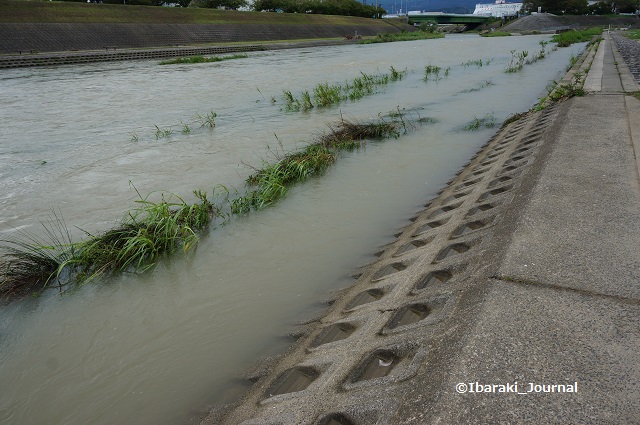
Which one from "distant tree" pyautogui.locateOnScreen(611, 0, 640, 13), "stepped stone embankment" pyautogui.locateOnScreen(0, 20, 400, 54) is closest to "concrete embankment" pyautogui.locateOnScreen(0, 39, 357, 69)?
"stepped stone embankment" pyautogui.locateOnScreen(0, 20, 400, 54)

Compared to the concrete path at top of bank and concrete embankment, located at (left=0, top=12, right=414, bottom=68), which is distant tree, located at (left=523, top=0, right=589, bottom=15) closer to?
concrete embankment, located at (left=0, top=12, right=414, bottom=68)

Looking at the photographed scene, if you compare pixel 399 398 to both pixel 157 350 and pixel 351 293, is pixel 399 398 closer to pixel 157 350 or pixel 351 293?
pixel 351 293

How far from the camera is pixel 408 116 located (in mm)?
12477

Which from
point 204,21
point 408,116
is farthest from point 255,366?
point 204,21

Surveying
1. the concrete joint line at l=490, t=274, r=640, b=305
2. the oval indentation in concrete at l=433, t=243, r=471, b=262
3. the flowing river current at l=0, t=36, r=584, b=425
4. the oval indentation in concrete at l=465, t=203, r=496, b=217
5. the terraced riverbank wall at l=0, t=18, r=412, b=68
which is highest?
the terraced riverbank wall at l=0, t=18, r=412, b=68

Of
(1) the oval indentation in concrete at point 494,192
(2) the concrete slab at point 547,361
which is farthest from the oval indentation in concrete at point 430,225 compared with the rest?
(2) the concrete slab at point 547,361

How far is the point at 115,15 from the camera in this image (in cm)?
4722

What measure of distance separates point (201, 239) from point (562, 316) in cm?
415

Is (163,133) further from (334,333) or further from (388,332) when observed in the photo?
(388,332)

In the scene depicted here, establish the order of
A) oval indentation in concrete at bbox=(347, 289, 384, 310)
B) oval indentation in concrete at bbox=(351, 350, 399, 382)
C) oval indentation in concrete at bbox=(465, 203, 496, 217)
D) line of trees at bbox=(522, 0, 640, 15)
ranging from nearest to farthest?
oval indentation in concrete at bbox=(351, 350, 399, 382)
oval indentation in concrete at bbox=(347, 289, 384, 310)
oval indentation in concrete at bbox=(465, 203, 496, 217)
line of trees at bbox=(522, 0, 640, 15)

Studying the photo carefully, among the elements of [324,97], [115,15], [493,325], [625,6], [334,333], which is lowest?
[334,333]

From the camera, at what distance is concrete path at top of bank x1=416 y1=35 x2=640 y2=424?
1.94 meters

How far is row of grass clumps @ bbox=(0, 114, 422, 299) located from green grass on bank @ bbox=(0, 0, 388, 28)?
4072 cm

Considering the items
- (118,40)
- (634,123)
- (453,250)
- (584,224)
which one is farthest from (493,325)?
(118,40)
